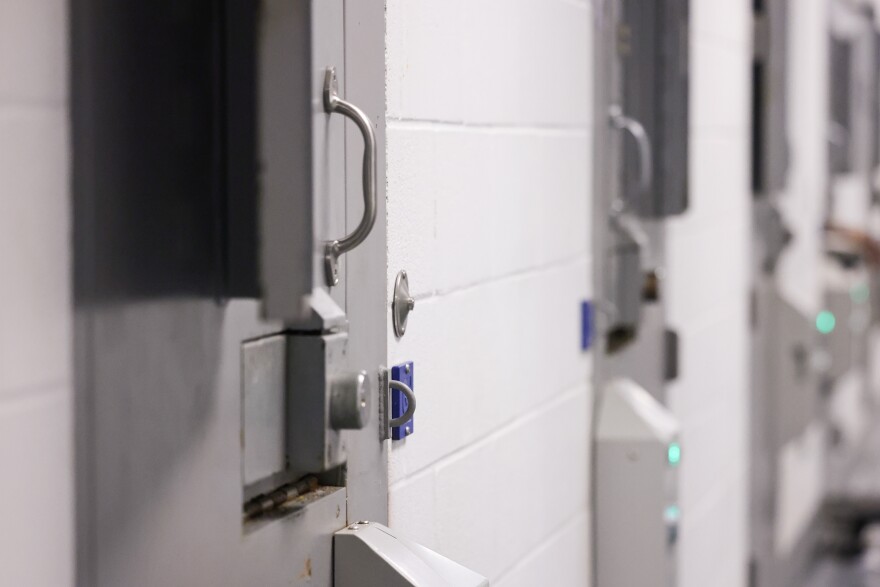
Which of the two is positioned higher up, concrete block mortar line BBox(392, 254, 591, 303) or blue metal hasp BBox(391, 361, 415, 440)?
concrete block mortar line BBox(392, 254, 591, 303)

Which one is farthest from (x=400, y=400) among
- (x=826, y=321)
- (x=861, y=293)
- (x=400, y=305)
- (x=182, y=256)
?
(x=861, y=293)

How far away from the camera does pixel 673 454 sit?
2.31 m

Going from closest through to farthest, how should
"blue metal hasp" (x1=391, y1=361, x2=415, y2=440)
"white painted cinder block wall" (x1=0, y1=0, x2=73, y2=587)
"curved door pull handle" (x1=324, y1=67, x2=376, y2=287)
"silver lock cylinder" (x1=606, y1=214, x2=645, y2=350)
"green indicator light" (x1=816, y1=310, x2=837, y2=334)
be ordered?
"white painted cinder block wall" (x1=0, y1=0, x2=73, y2=587) → "curved door pull handle" (x1=324, y1=67, x2=376, y2=287) → "blue metal hasp" (x1=391, y1=361, x2=415, y2=440) → "silver lock cylinder" (x1=606, y1=214, x2=645, y2=350) → "green indicator light" (x1=816, y1=310, x2=837, y2=334)

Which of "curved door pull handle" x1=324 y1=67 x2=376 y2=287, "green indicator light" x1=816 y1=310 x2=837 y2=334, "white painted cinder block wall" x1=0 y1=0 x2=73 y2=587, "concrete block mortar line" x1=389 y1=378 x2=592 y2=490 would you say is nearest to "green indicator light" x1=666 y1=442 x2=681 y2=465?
"concrete block mortar line" x1=389 y1=378 x2=592 y2=490

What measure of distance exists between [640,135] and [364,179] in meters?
1.26

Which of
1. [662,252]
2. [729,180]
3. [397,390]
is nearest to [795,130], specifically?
[729,180]

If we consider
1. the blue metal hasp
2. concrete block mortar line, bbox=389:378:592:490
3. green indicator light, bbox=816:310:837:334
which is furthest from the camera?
green indicator light, bbox=816:310:837:334

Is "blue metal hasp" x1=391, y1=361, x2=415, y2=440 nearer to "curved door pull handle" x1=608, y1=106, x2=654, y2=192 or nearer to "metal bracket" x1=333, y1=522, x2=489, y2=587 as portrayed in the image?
"metal bracket" x1=333, y1=522, x2=489, y2=587

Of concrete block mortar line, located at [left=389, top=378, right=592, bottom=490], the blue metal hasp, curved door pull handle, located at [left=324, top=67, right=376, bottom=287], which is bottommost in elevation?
concrete block mortar line, located at [left=389, top=378, right=592, bottom=490]

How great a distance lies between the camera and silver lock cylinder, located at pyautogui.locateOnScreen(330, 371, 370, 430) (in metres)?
1.16

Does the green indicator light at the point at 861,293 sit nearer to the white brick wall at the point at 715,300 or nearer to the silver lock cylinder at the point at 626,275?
the white brick wall at the point at 715,300

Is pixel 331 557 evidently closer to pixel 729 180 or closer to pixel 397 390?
pixel 397 390

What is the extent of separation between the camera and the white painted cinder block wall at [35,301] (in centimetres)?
84

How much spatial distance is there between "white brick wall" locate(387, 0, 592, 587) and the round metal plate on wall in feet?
0.07
